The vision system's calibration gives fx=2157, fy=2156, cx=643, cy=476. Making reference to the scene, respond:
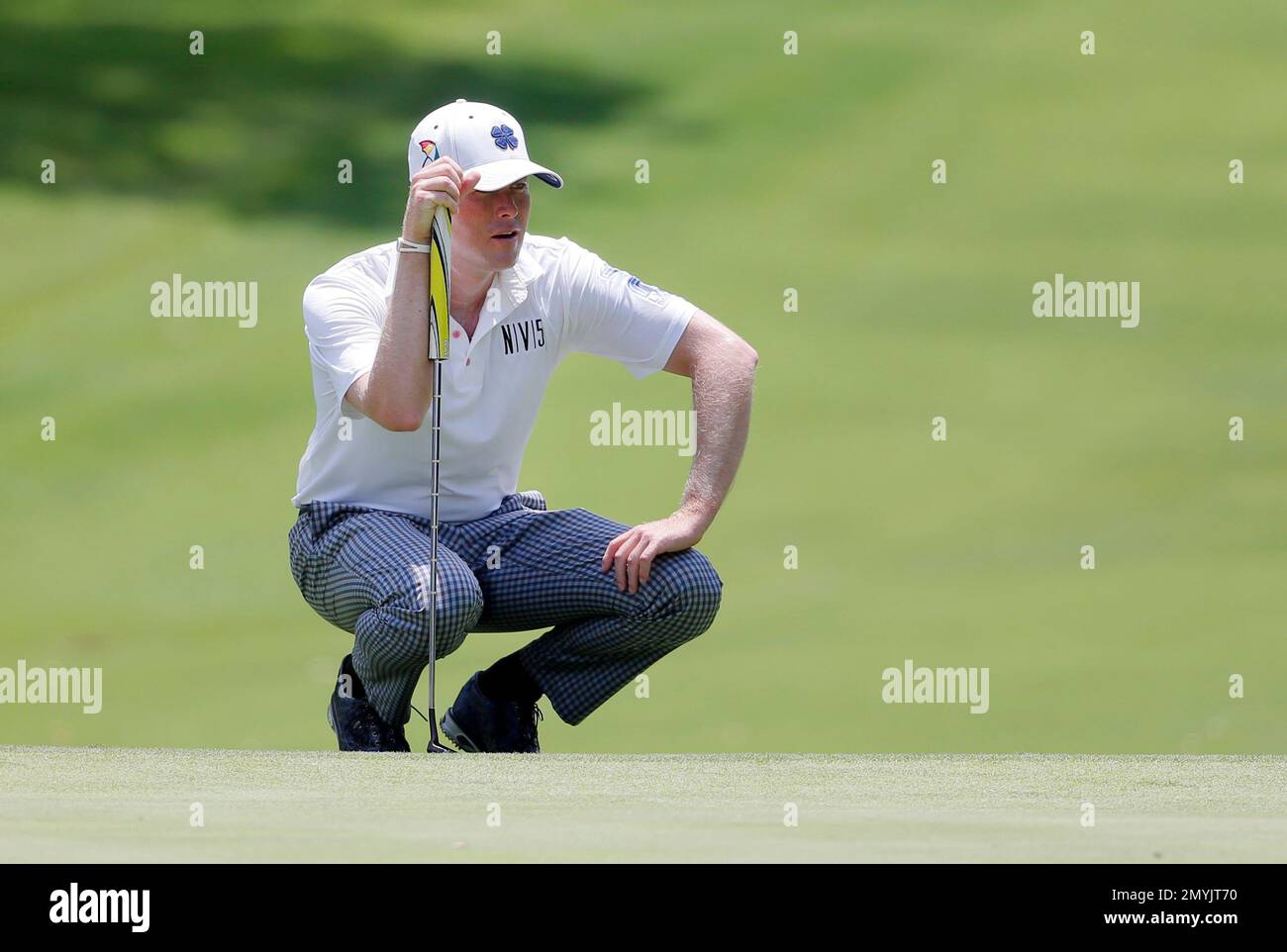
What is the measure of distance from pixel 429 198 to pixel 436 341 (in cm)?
19

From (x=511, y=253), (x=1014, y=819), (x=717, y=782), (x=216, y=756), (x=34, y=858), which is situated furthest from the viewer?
(x=511, y=253)

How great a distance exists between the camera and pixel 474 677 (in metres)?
3.04

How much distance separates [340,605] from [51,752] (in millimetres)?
480

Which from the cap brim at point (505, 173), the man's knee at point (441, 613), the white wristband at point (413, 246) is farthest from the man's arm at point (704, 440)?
the white wristband at point (413, 246)

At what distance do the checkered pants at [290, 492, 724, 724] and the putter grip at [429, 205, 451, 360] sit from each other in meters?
0.28

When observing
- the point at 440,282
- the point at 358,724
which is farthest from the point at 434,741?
the point at 440,282

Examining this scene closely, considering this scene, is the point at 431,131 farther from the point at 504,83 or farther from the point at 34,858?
the point at 504,83

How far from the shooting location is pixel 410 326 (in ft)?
9.03

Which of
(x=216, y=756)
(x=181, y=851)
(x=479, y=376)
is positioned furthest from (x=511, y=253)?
(x=181, y=851)

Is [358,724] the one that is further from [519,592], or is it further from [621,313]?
[621,313]

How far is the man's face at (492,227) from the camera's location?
291 cm

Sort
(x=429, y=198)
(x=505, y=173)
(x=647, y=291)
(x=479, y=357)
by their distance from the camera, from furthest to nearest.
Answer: (x=647, y=291) < (x=479, y=357) < (x=505, y=173) < (x=429, y=198)

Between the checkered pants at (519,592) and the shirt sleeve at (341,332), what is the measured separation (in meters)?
0.20

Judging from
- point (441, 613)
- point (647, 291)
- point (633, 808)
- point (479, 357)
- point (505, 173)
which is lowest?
point (633, 808)
